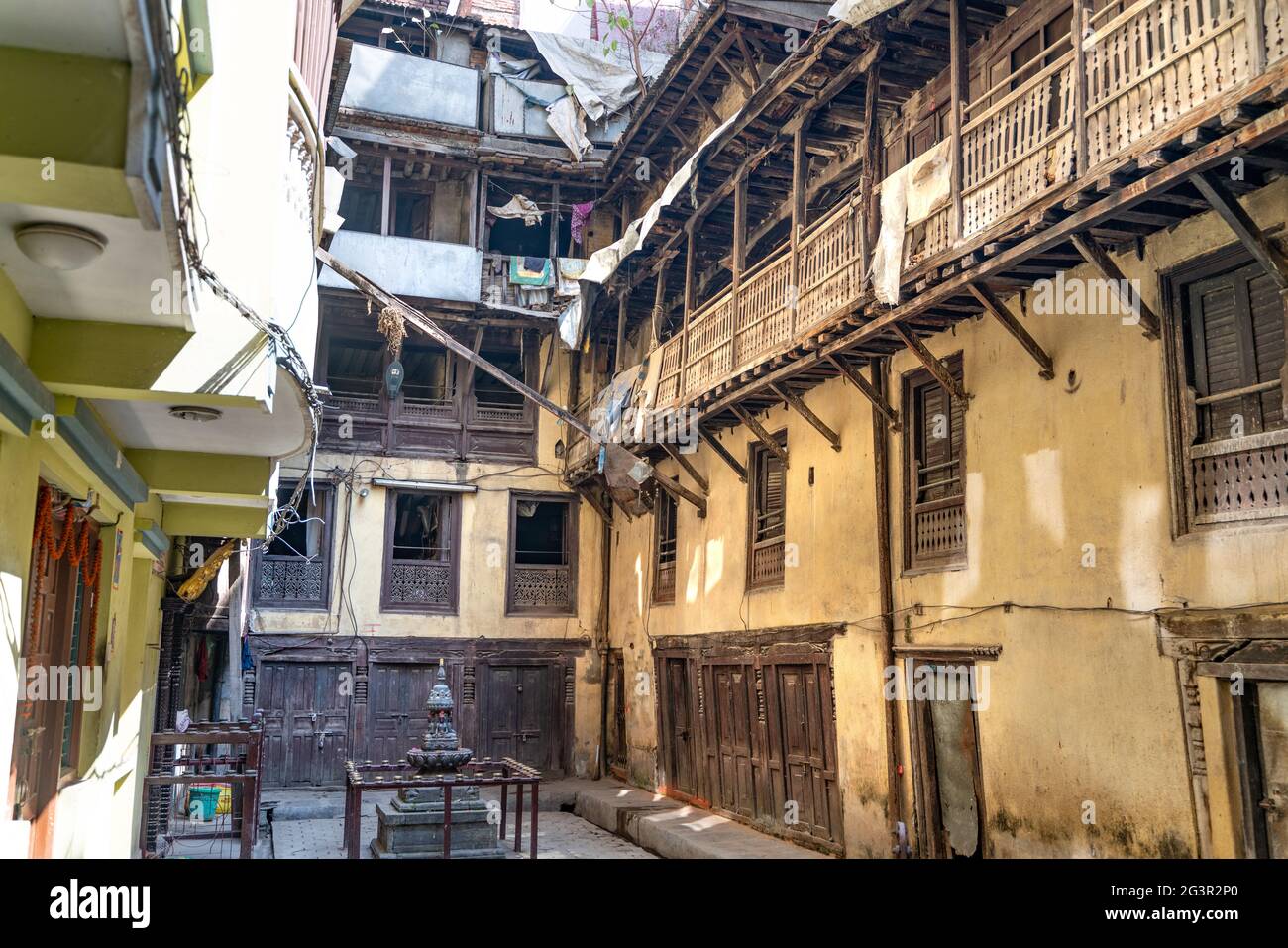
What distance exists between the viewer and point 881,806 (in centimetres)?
1208

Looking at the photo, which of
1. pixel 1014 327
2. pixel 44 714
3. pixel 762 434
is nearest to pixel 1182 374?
pixel 1014 327

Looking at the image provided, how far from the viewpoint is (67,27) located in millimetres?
3811

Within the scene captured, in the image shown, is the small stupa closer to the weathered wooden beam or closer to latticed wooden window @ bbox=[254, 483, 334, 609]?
the weathered wooden beam

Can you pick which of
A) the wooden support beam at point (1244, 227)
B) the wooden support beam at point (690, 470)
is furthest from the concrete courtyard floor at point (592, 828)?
the wooden support beam at point (1244, 227)

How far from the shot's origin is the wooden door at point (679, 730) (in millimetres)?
17828

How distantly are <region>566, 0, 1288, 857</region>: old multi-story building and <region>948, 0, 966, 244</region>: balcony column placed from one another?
0.15ft

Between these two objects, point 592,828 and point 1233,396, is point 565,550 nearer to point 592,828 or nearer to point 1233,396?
point 592,828

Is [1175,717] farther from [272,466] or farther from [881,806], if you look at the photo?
[272,466]

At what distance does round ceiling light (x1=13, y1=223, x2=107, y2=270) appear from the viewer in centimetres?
457

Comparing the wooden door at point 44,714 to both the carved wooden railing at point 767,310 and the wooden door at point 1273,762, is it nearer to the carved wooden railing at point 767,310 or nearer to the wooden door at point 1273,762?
the carved wooden railing at point 767,310

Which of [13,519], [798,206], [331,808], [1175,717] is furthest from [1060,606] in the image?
[331,808]

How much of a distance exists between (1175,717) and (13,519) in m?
7.78

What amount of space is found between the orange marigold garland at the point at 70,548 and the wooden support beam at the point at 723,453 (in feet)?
31.6

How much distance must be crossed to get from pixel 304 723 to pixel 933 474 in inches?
529
